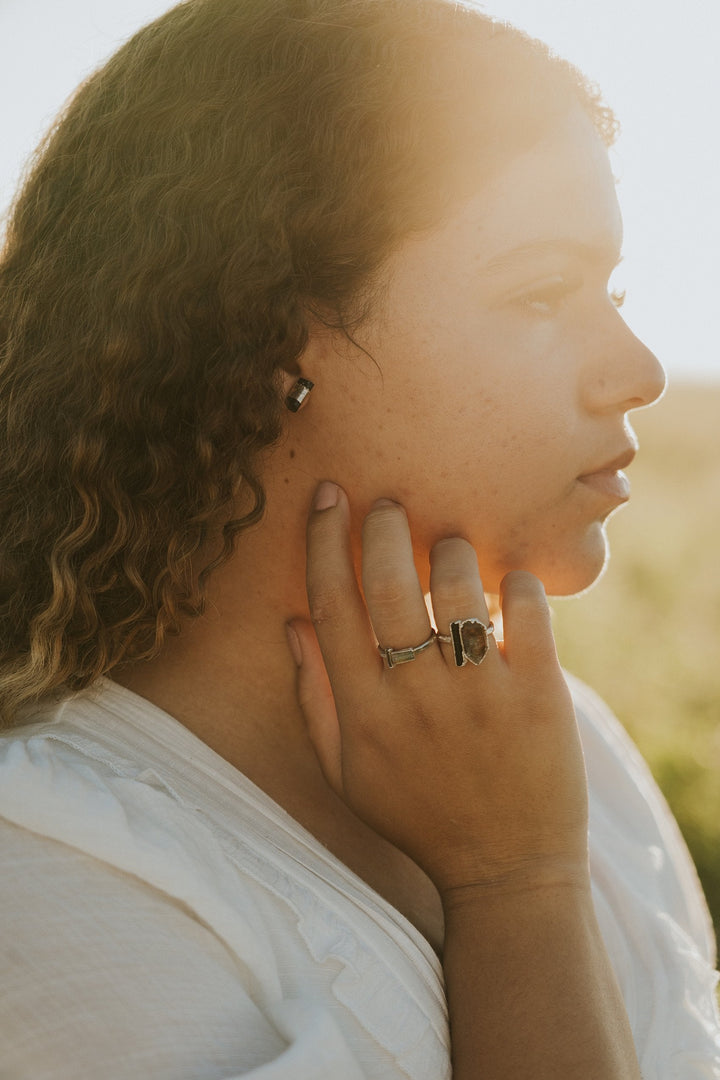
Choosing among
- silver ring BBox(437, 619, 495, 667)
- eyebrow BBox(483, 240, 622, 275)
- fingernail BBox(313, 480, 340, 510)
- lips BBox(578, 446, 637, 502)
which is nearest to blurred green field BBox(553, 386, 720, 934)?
lips BBox(578, 446, 637, 502)

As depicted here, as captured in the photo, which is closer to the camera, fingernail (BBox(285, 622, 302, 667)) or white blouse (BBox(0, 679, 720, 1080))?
white blouse (BBox(0, 679, 720, 1080))

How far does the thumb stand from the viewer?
6.13 feet

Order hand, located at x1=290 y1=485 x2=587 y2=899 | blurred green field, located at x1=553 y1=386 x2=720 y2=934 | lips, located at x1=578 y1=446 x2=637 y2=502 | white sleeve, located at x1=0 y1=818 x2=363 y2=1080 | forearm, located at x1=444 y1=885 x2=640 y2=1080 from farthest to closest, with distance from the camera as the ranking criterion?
1. blurred green field, located at x1=553 y1=386 x2=720 y2=934
2. lips, located at x1=578 y1=446 x2=637 y2=502
3. hand, located at x1=290 y1=485 x2=587 y2=899
4. forearm, located at x1=444 y1=885 x2=640 y2=1080
5. white sleeve, located at x1=0 y1=818 x2=363 y2=1080

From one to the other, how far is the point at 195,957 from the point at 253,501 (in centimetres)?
83

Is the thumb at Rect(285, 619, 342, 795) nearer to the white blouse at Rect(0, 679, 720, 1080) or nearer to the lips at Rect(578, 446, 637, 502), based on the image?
the white blouse at Rect(0, 679, 720, 1080)

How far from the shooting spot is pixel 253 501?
185 cm

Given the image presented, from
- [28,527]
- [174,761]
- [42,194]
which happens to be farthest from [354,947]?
[42,194]

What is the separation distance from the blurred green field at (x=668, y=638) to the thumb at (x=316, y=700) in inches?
136

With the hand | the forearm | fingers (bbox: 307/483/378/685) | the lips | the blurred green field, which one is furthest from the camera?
the blurred green field

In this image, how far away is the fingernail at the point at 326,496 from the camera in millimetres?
1830

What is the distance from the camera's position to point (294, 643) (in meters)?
1.93

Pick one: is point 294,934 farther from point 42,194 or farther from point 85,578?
point 42,194

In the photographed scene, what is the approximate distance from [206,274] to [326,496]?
46 centimetres

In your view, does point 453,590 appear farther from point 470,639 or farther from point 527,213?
point 527,213
